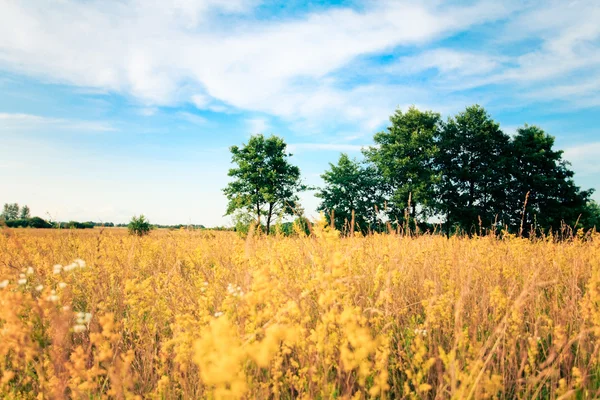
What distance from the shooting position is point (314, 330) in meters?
2.65

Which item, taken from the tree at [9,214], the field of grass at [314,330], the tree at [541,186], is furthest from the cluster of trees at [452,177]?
the field of grass at [314,330]

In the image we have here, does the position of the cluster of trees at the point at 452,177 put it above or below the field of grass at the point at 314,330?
above

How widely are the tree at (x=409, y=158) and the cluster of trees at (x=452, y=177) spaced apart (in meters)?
0.09

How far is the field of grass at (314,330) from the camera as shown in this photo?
1895 millimetres

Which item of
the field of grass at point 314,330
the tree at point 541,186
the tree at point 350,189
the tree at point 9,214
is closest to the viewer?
the field of grass at point 314,330

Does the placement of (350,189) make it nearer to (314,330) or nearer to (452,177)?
(452,177)

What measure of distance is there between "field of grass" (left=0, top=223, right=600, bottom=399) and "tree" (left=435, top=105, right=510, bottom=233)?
26.0 metres

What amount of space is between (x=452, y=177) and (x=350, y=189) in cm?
1033

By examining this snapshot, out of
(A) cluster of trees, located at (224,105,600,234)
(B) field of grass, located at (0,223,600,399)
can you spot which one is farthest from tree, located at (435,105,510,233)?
(B) field of grass, located at (0,223,600,399)

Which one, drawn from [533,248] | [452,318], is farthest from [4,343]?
[533,248]

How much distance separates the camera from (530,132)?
109 feet

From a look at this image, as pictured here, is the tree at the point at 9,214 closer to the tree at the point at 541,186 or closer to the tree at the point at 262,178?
the tree at the point at 262,178

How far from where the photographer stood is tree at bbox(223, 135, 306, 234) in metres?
33.9

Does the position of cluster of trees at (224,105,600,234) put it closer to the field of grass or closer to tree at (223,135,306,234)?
tree at (223,135,306,234)
